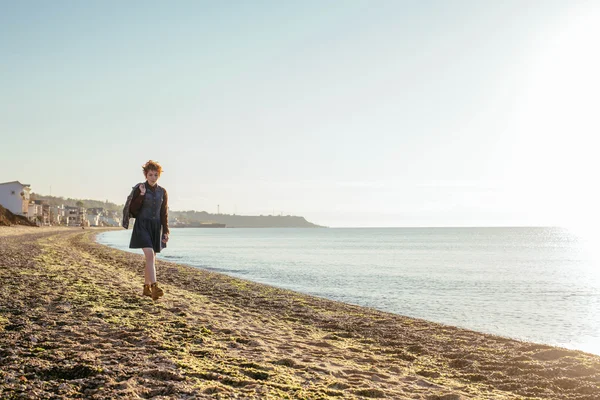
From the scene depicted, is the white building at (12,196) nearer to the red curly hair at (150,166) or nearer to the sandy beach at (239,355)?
the sandy beach at (239,355)

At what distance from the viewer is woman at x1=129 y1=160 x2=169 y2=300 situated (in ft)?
30.5

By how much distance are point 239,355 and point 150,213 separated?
3.96 m

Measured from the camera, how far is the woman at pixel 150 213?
9305 millimetres

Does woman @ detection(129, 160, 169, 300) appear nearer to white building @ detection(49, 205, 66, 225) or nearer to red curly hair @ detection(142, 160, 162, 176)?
red curly hair @ detection(142, 160, 162, 176)

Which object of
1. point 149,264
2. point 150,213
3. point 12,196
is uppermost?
point 12,196

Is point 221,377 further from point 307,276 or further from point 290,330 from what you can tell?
point 307,276

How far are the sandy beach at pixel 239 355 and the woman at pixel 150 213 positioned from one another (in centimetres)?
127

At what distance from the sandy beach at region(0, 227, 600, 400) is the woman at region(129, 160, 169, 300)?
4.16 feet

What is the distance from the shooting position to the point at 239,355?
6703 mm

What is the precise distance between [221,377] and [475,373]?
416 centimetres

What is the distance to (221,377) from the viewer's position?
538cm

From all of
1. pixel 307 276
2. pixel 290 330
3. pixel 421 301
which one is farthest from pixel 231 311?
pixel 307 276

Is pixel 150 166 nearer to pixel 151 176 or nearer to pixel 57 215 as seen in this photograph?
pixel 151 176

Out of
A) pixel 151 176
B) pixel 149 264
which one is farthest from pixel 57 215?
pixel 151 176
